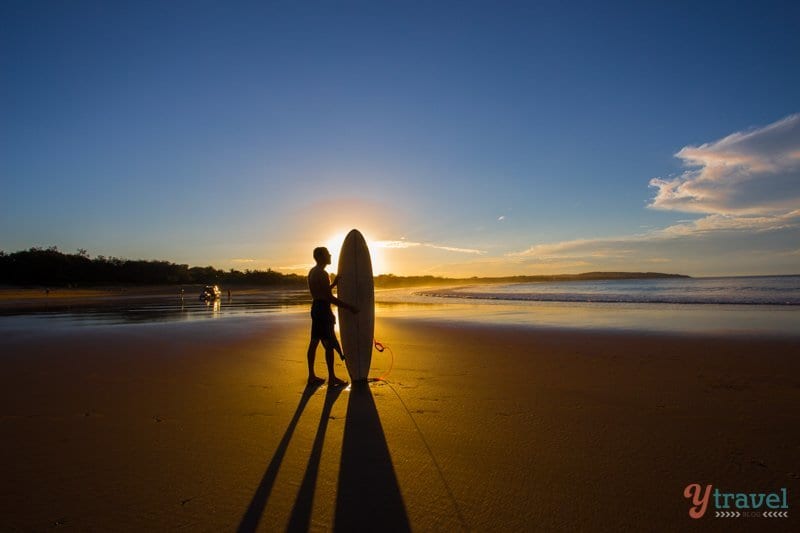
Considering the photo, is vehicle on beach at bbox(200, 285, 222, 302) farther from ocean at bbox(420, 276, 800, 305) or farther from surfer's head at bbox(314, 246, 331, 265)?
surfer's head at bbox(314, 246, 331, 265)

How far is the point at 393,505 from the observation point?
2711 millimetres

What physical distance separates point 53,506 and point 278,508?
1.39 metres

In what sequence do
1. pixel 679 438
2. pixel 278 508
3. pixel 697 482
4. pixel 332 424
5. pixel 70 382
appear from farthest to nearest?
pixel 70 382 < pixel 332 424 < pixel 679 438 < pixel 697 482 < pixel 278 508

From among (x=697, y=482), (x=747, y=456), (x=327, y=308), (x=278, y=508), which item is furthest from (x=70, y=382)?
(x=747, y=456)

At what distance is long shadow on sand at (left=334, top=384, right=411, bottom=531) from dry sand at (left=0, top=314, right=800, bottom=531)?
0.02 metres

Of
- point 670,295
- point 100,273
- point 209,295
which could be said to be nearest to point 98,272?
point 100,273

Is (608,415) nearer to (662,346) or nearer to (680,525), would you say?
(680,525)

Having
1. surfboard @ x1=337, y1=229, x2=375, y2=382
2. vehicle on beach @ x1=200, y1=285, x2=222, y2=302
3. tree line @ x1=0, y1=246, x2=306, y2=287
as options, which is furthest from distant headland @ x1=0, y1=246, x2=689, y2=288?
surfboard @ x1=337, y1=229, x2=375, y2=382

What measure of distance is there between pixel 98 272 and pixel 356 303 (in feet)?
243

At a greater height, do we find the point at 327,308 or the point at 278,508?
the point at 327,308

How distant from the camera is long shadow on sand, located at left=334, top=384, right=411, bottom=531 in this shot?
2.53 meters

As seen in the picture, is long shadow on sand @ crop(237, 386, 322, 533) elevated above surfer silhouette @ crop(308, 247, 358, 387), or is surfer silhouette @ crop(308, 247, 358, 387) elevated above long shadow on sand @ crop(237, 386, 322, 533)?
surfer silhouette @ crop(308, 247, 358, 387)

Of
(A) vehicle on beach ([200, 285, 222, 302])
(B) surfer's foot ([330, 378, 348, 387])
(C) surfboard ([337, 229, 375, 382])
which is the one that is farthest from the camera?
(A) vehicle on beach ([200, 285, 222, 302])

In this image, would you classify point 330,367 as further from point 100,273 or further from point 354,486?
point 100,273
